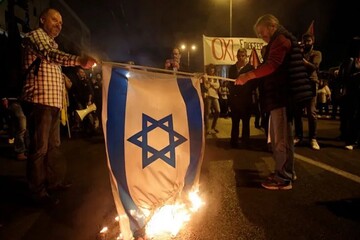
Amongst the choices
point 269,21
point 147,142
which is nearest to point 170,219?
point 147,142

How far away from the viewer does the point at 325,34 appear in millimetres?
21062

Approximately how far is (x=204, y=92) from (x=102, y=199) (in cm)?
481

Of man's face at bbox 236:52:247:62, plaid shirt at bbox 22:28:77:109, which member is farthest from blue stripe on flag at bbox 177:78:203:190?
man's face at bbox 236:52:247:62

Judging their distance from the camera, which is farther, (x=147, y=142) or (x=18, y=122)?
(x=18, y=122)

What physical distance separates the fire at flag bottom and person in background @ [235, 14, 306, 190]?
4.04 feet

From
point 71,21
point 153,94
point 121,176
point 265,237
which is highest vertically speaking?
point 71,21

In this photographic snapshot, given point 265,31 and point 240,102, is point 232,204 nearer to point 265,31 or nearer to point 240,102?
point 265,31

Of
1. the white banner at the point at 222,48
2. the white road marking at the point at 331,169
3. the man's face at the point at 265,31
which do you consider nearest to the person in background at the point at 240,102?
the white road marking at the point at 331,169

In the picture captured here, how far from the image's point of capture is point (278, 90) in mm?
3859

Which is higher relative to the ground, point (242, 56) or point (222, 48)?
point (222, 48)

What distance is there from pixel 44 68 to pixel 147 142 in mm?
1570

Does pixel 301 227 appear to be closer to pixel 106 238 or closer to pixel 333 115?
pixel 106 238

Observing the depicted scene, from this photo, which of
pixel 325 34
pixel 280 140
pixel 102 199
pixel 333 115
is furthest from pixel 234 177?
pixel 325 34

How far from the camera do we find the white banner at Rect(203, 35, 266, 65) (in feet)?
32.5
